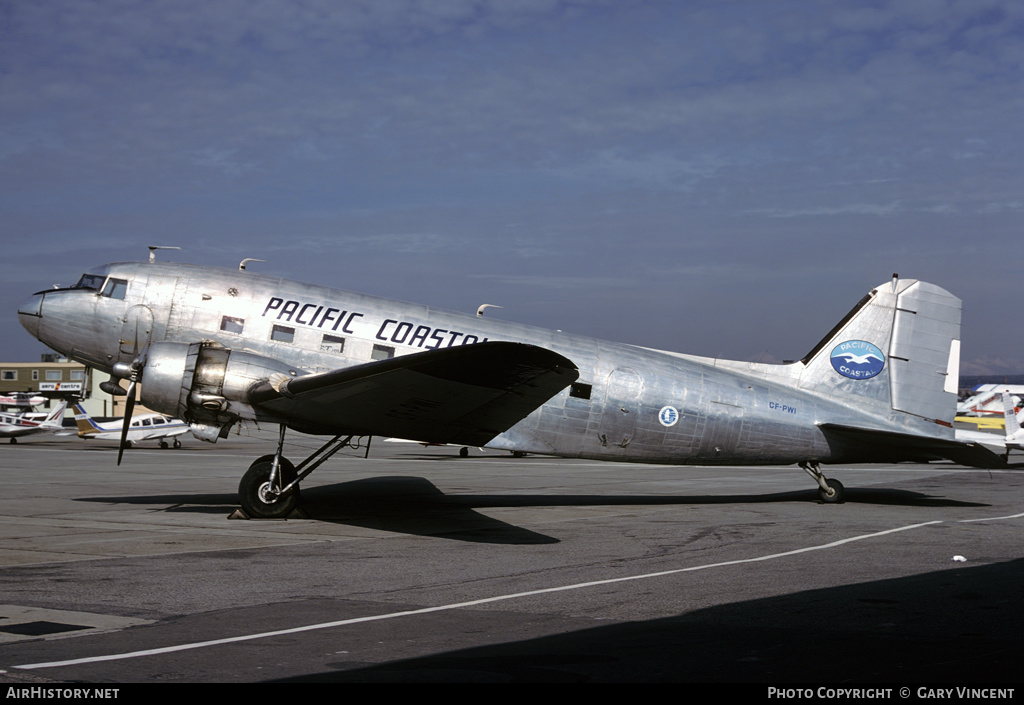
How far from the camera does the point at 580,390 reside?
16031 mm

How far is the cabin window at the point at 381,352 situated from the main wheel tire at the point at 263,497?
7.95 feet

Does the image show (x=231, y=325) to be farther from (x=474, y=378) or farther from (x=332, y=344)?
(x=474, y=378)

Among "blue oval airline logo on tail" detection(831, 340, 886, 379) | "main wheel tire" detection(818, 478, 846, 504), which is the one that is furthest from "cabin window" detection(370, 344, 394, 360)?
"main wheel tire" detection(818, 478, 846, 504)

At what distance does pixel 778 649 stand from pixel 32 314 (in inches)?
567

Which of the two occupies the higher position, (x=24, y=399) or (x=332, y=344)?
(x=332, y=344)

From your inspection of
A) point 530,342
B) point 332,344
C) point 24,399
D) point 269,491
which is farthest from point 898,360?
point 24,399

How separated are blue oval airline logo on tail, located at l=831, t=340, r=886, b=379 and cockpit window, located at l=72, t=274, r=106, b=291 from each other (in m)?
14.5

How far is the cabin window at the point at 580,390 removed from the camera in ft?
52.5

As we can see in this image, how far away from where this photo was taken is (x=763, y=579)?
31.2 feet

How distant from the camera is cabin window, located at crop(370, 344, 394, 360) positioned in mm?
15439

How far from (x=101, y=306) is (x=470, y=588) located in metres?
9.86

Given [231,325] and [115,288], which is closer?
[231,325]

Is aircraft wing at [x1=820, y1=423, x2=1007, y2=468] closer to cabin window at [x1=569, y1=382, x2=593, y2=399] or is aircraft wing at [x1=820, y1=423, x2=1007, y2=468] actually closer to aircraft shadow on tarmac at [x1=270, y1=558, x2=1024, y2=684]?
cabin window at [x1=569, y1=382, x2=593, y2=399]

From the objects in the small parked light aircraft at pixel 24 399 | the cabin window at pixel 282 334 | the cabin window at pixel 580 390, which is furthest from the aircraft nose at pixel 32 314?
the small parked light aircraft at pixel 24 399
